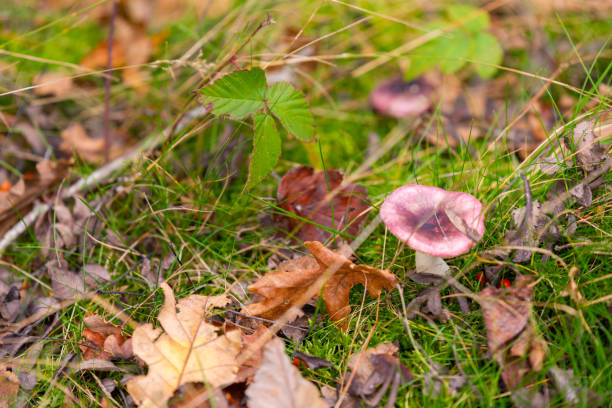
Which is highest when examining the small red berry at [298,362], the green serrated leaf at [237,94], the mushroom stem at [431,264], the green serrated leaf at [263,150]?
the green serrated leaf at [237,94]

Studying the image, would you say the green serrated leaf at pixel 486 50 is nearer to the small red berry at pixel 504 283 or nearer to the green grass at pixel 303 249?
the green grass at pixel 303 249

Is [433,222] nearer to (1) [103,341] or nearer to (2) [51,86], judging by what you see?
(1) [103,341]

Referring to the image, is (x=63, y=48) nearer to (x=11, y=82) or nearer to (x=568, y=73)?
(x=11, y=82)

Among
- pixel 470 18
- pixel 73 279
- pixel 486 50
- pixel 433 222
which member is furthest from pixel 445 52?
pixel 73 279

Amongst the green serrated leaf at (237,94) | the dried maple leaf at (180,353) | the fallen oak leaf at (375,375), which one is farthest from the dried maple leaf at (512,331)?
the green serrated leaf at (237,94)

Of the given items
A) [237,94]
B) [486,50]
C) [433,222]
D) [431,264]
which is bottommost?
[431,264]

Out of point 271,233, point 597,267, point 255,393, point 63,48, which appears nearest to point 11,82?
point 63,48
